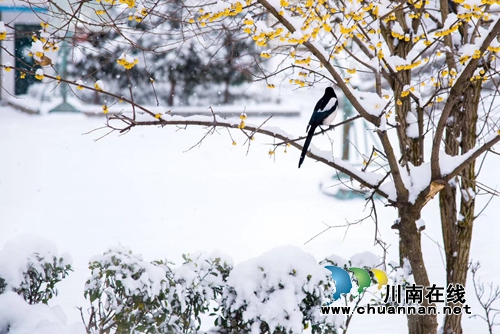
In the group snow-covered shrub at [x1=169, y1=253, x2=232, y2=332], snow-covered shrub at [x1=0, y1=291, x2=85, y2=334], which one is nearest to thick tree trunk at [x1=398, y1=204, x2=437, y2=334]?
snow-covered shrub at [x1=169, y1=253, x2=232, y2=332]

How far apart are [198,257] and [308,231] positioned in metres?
5.37

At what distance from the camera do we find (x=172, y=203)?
9305 millimetres

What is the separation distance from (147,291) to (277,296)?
676mm

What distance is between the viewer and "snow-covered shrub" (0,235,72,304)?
2811mm

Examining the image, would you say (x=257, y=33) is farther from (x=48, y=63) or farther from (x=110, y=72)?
(x=110, y=72)

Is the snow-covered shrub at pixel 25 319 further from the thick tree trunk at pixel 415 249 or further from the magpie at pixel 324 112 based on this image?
Result: the thick tree trunk at pixel 415 249

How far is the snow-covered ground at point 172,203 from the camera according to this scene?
24.0ft

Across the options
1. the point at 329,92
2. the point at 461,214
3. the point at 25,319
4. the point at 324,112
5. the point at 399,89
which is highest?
the point at 399,89

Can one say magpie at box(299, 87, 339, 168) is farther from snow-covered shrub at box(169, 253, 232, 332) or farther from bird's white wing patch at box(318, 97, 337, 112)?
snow-covered shrub at box(169, 253, 232, 332)

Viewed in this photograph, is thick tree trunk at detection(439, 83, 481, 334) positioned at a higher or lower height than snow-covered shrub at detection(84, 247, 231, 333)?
higher

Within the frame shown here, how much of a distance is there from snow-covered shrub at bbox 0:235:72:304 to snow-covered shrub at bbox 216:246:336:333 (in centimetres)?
98
